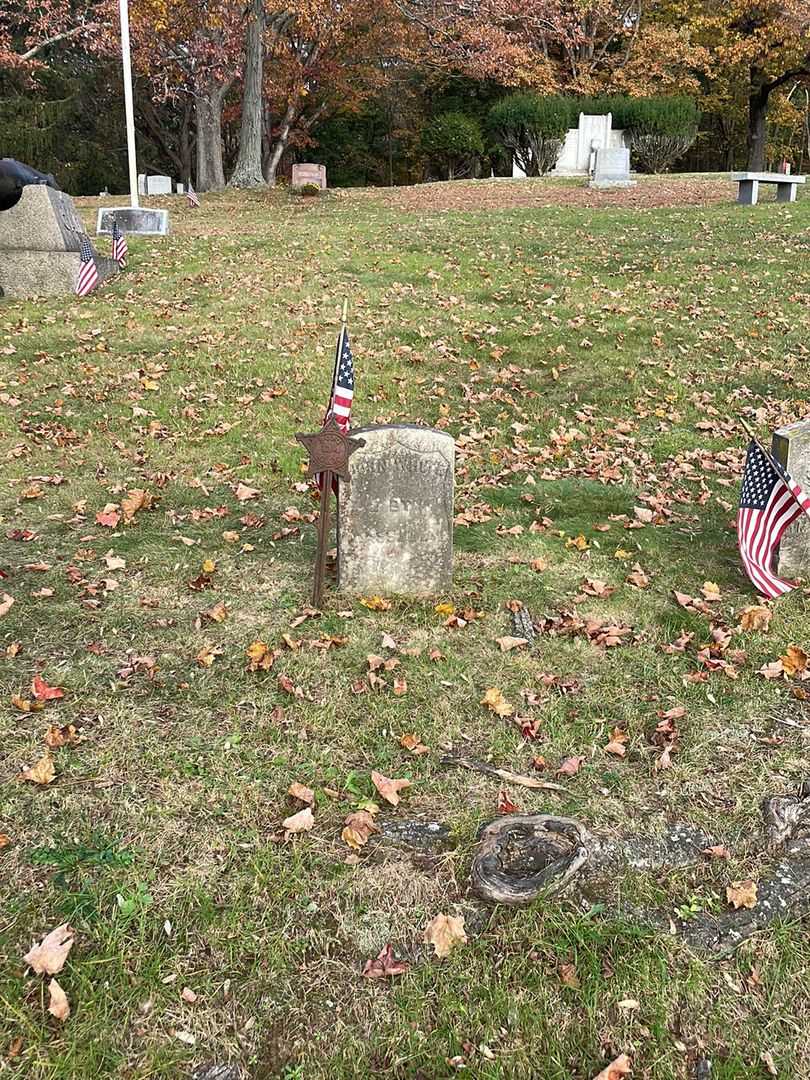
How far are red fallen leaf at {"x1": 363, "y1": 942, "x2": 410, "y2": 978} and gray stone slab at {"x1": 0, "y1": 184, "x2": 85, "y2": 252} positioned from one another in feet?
36.9

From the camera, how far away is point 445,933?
10.1 ft

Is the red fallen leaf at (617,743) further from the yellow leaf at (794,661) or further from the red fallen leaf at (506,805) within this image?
the yellow leaf at (794,661)

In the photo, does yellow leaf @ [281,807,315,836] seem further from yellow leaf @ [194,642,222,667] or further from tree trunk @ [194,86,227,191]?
tree trunk @ [194,86,227,191]

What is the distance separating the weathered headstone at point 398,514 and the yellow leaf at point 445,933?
2305mm

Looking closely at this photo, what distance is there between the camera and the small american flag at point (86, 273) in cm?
1189

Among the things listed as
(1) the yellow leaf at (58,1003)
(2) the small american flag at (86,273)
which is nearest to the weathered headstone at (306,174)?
(2) the small american flag at (86,273)

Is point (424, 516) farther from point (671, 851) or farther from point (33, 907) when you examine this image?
point (33, 907)

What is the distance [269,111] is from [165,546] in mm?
35940

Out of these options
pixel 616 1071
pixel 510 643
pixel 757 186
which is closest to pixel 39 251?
pixel 510 643

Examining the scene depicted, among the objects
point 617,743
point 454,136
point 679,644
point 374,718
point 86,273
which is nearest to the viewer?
point 617,743

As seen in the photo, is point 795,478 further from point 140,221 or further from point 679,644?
point 140,221

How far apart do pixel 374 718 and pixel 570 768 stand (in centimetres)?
93

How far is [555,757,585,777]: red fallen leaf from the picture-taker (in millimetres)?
3822

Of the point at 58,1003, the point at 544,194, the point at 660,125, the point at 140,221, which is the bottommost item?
the point at 58,1003
